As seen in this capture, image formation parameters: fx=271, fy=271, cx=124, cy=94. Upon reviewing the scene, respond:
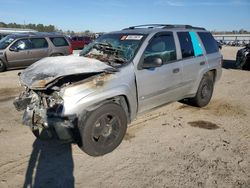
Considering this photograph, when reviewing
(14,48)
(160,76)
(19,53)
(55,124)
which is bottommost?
(55,124)

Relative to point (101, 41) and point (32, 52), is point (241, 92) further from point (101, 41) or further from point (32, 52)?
point (32, 52)

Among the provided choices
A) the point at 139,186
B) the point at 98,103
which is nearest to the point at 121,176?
the point at 139,186

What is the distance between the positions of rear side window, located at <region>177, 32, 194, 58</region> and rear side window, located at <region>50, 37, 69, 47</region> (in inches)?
342

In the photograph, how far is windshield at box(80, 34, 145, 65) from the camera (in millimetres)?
4688

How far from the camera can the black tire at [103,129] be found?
3859 mm

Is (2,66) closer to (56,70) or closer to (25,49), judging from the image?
(25,49)

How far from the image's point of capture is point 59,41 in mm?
13188

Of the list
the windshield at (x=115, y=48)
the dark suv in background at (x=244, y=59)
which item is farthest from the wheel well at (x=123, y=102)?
the dark suv in background at (x=244, y=59)

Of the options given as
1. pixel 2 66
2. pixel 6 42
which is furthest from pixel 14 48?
pixel 2 66

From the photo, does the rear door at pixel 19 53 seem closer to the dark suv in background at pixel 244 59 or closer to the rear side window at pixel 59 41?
the rear side window at pixel 59 41

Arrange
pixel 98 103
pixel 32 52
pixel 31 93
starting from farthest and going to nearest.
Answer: pixel 32 52
pixel 31 93
pixel 98 103

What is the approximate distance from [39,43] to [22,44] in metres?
0.74

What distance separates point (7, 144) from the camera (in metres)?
4.52

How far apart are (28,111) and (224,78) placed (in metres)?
8.55
